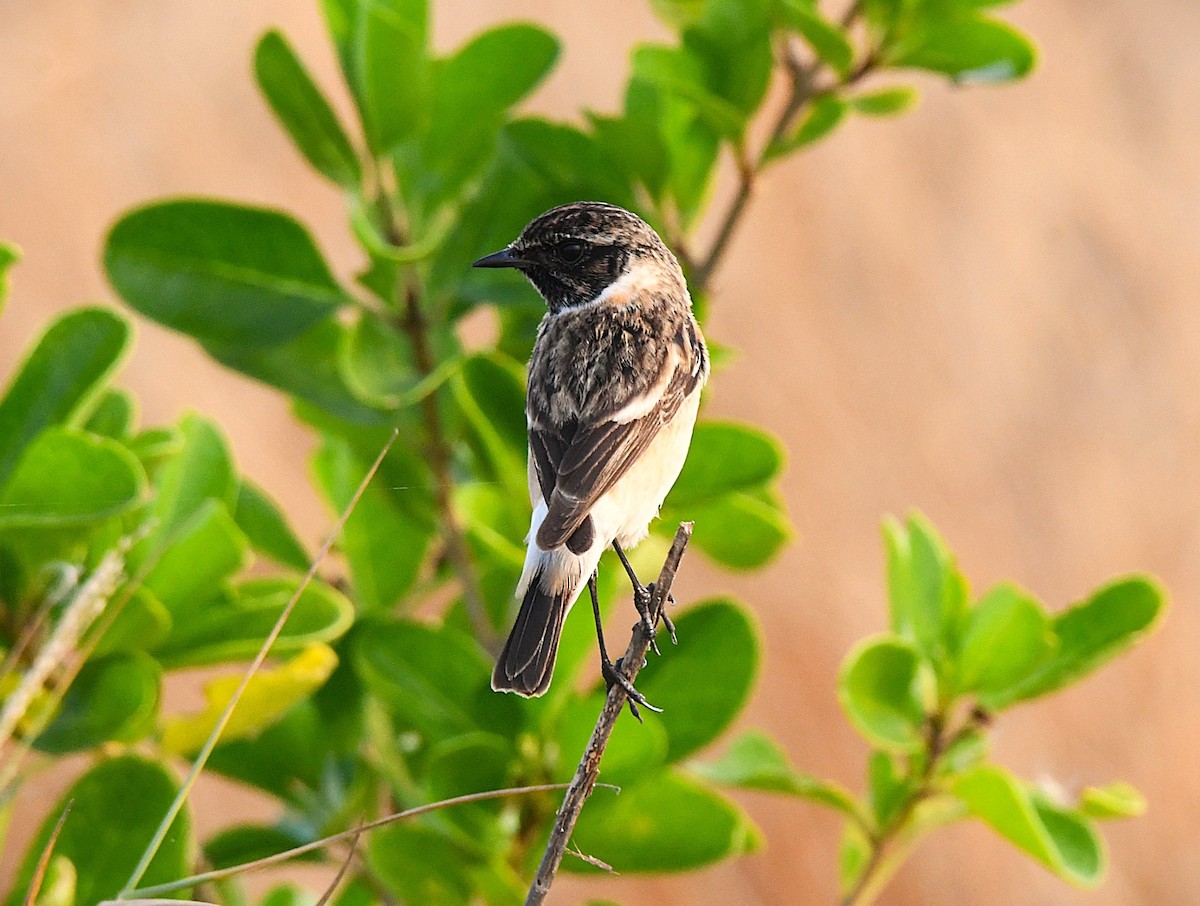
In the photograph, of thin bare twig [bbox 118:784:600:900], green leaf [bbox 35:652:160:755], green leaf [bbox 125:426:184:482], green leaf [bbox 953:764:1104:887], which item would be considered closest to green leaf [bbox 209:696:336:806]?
green leaf [bbox 35:652:160:755]

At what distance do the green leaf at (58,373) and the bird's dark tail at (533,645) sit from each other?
0.68 metres

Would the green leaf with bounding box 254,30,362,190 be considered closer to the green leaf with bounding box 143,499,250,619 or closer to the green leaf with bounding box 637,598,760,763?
the green leaf with bounding box 143,499,250,619

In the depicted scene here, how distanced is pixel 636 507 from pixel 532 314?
634 mm

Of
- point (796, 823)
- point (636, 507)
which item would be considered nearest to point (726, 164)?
point (796, 823)

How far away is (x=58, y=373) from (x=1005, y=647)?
34.8 inches

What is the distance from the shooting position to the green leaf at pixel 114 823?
108 centimetres

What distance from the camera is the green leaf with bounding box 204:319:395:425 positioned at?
1.24 metres

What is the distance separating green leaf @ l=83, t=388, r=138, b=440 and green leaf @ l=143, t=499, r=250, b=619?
0.20 metres

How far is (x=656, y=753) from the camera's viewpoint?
99 centimetres

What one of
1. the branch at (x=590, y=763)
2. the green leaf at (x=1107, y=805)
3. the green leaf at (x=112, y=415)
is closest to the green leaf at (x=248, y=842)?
the green leaf at (x=112, y=415)

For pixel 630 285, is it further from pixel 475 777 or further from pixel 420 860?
pixel 420 860

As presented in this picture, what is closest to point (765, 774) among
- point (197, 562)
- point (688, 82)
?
point (197, 562)

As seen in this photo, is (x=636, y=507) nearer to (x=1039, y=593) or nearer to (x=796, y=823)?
(x=796, y=823)

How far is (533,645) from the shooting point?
1.92 feet
